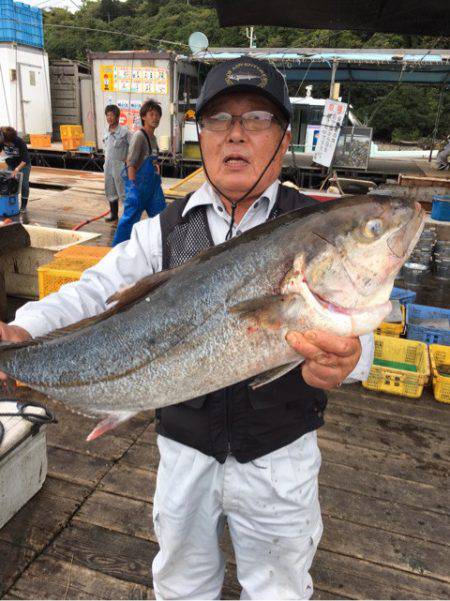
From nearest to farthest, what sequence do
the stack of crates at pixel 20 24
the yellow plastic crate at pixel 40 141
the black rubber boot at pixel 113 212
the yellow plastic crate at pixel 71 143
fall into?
the black rubber boot at pixel 113 212 → the yellow plastic crate at pixel 71 143 → the yellow plastic crate at pixel 40 141 → the stack of crates at pixel 20 24

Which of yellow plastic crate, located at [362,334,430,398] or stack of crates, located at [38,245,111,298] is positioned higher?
stack of crates, located at [38,245,111,298]

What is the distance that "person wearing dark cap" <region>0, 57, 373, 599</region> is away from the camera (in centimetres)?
199

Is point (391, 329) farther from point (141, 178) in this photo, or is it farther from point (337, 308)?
point (141, 178)

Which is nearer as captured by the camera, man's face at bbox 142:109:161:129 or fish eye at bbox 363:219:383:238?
fish eye at bbox 363:219:383:238

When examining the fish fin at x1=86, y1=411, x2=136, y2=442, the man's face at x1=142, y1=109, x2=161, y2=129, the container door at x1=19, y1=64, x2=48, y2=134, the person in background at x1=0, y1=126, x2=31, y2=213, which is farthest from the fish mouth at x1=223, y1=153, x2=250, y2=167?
the container door at x1=19, y1=64, x2=48, y2=134

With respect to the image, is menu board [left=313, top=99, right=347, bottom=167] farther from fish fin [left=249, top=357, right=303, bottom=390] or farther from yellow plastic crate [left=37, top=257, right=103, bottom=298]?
fish fin [left=249, top=357, right=303, bottom=390]

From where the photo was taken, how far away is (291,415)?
2.02m

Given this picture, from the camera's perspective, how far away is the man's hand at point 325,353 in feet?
5.11

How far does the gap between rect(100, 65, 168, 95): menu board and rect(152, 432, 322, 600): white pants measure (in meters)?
21.4

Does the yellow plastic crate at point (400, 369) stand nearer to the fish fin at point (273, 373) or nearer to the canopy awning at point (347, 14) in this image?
the fish fin at point (273, 373)

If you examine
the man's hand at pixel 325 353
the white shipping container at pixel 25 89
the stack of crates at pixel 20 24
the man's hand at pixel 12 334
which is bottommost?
the man's hand at pixel 12 334

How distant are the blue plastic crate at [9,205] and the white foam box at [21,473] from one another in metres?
8.43

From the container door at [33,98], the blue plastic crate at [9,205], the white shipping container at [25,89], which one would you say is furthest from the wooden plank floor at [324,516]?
the container door at [33,98]

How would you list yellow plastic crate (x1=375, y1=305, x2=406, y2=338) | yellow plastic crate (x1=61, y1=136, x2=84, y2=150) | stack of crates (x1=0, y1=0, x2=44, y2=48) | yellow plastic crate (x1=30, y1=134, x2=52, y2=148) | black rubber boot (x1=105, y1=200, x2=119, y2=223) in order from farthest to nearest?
stack of crates (x1=0, y1=0, x2=44, y2=48)
yellow plastic crate (x1=30, y1=134, x2=52, y2=148)
yellow plastic crate (x1=61, y1=136, x2=84, y2=150)
black rubber boot (x1=105, y1=200, x2=119, y2=223)
yellow plastic crate (x1=375, y1=305, x2=406, y2=338)
